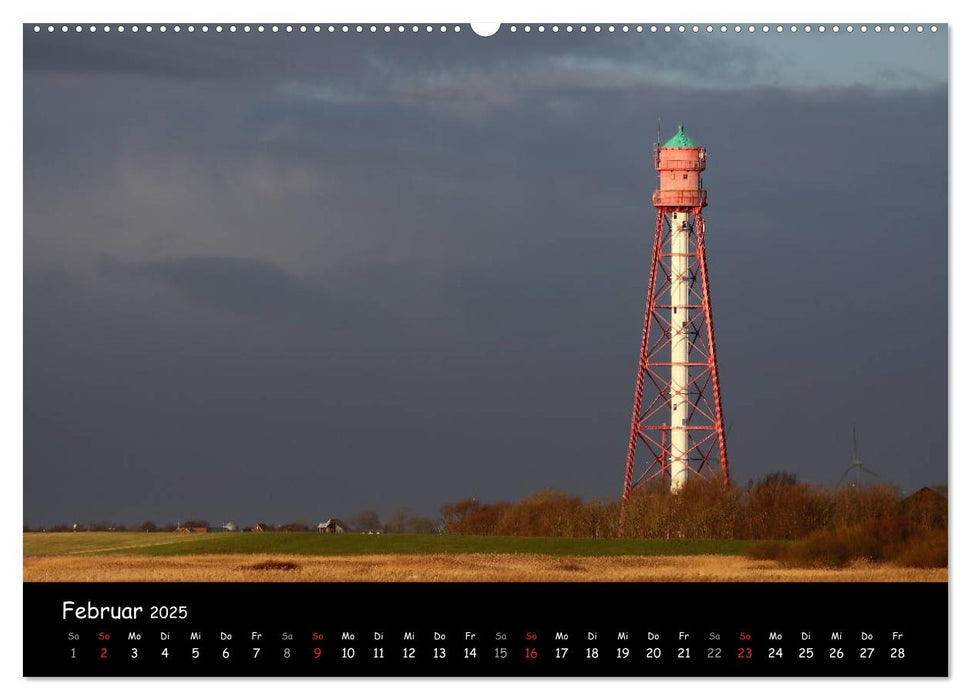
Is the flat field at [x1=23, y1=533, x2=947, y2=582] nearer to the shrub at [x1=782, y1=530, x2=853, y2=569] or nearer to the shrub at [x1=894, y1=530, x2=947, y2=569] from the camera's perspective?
the shrub at [x1=894, y1=530, x2=947, y2=569]

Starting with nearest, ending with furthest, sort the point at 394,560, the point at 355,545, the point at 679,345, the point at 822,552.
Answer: the point at 822,552, the point at 394,560, the point at 355,545, the point at 679,345

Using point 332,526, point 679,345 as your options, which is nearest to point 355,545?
point 332,526

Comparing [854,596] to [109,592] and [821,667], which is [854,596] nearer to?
[821,667]

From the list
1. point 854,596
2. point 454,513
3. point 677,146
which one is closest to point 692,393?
point 677,146

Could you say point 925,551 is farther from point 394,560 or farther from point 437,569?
point 394,560

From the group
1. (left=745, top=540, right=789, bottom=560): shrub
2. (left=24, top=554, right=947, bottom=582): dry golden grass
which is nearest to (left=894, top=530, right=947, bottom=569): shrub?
Result: (left=24, top=554, right=947, bottom=582): dry golden grass

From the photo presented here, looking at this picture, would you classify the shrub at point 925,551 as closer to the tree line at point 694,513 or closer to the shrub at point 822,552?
the shrub at point 822,552

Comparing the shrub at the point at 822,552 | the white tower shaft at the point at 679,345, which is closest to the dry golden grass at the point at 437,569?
the shrub at the point at 822,552
